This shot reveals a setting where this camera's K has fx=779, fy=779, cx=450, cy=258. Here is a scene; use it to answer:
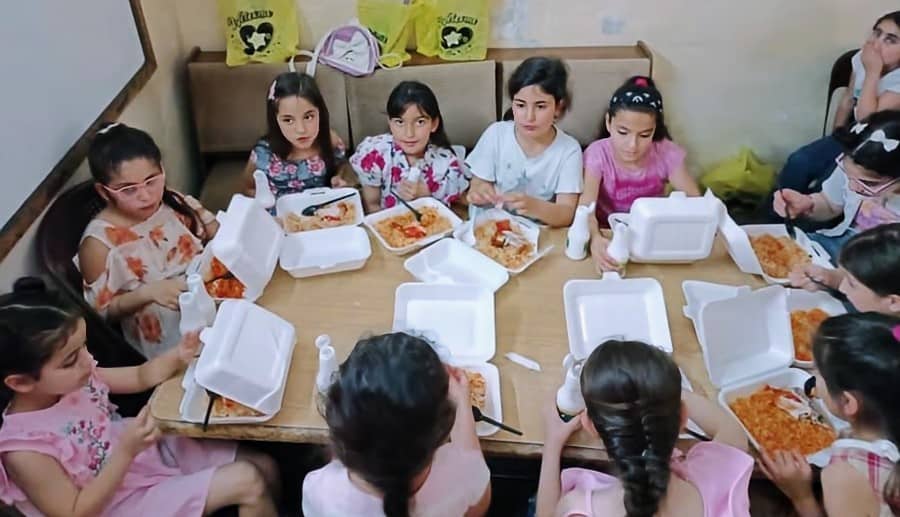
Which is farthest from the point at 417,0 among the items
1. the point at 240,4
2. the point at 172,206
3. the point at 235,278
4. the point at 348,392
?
the point at 348,392

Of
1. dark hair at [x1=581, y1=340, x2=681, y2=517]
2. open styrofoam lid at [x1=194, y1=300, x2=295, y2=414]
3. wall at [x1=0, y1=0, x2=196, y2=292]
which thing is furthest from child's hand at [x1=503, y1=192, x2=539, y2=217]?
wall at [x1=0, y1=0, x2=196, y2=292]

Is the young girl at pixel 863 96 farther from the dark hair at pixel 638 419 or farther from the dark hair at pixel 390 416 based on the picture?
the dark hair at pixel 390 416

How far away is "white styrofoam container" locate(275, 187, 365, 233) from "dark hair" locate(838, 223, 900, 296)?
121 cm

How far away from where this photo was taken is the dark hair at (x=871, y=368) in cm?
139

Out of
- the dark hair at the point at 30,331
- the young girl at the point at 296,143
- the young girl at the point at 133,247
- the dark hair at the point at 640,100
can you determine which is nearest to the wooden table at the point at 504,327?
the dark hair at the point at 30,331

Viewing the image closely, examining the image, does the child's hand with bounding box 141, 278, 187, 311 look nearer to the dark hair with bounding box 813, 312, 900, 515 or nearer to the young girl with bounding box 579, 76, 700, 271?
the young girl with bounding box 579, 76, 700, 271

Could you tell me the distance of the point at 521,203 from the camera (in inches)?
84.0

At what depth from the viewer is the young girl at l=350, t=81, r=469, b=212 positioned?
2.34m

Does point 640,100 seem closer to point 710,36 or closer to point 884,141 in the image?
point 884,141

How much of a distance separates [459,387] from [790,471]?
2.10 feet

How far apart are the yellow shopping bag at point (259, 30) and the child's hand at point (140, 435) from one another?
160 cm

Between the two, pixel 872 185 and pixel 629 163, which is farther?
pixel 629 163

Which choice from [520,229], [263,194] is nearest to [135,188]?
[263,194]

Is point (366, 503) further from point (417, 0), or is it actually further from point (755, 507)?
point (417, 0)
